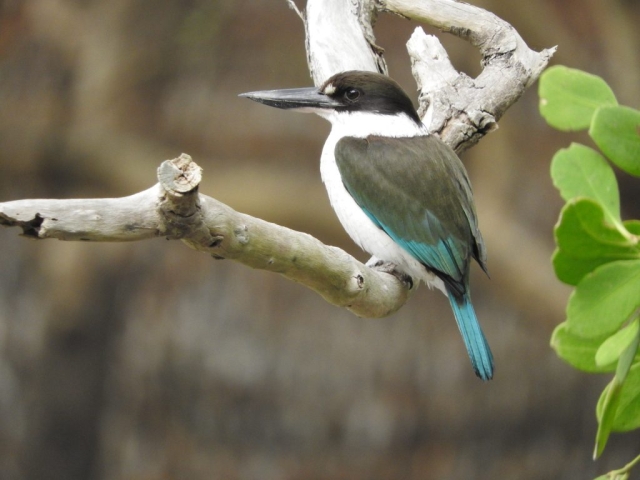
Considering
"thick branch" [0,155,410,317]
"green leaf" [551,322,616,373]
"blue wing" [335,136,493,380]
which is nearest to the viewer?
"green leaf" [551,322,616,373]

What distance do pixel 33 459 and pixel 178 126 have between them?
183 cm

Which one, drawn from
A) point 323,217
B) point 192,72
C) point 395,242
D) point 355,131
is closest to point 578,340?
point 395,242

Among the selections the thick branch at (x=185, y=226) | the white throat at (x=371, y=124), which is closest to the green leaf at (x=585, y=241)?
the thick branch at (x=185, y=226)

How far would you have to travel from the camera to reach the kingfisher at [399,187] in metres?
2.15

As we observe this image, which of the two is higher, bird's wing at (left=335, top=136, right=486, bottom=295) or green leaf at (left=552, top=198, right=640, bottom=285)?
bird's wing at (left=335, top=136, right=486, bottom=295)

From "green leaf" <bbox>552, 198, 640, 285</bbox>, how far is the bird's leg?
1.55 m

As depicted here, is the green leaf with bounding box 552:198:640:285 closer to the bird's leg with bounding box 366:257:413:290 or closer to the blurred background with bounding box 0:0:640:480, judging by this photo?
the bird's leg with bounding box 366:257:413:290

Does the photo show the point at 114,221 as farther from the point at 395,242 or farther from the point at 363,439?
the point at 363,439

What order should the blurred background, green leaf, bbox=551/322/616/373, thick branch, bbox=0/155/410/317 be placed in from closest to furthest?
A: green leaf, bbox=551/322/616/373 → thick branch, bbox=0/155/410/317 → the blurred background

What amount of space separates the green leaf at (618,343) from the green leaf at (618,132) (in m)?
0.13

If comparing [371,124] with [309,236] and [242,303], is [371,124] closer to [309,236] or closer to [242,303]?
[309,236]

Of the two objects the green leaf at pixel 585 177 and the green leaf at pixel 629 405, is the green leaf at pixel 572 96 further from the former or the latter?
the green leaf at pixel 629 405

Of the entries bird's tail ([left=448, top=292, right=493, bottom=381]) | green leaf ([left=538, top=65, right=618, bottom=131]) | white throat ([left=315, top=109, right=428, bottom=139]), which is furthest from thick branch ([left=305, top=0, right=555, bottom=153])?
green leaf ([left=538, top=65, right=618, bottom=131])

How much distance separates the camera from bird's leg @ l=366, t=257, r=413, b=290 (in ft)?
7.35
